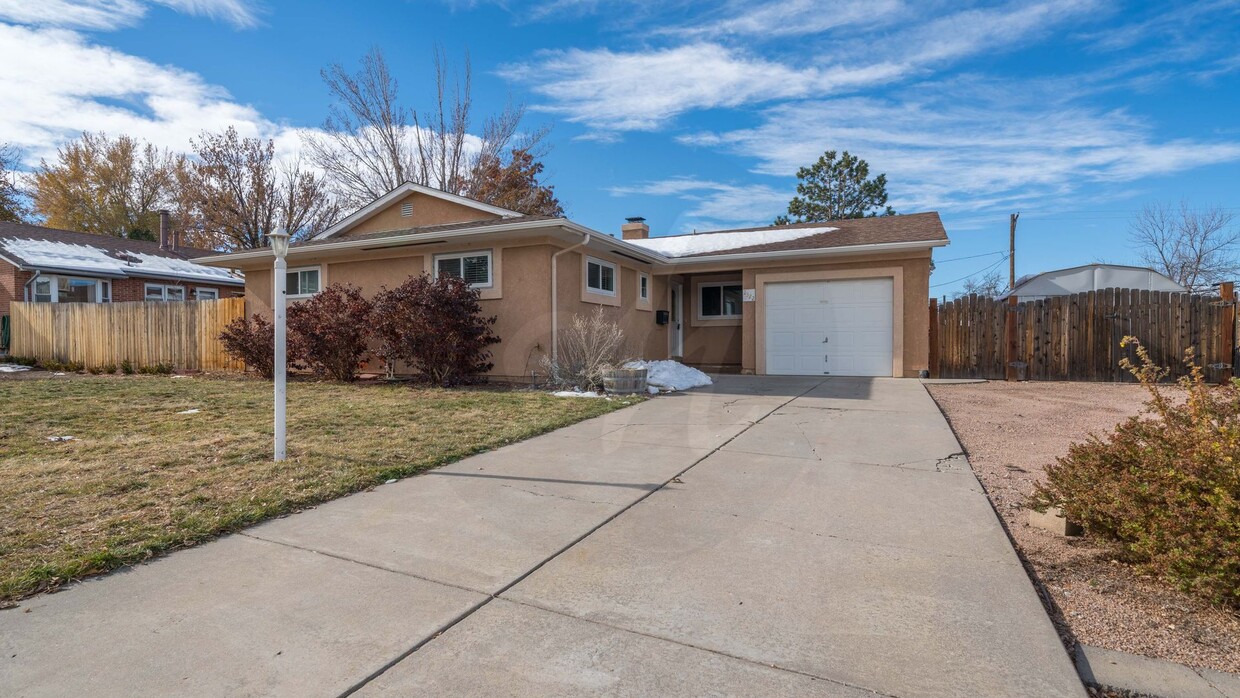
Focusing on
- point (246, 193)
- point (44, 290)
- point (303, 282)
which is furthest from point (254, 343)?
point (246, 193)

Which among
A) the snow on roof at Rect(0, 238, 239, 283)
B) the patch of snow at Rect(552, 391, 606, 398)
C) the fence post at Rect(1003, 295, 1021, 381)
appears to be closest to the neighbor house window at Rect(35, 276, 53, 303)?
the snow on roof at Rect(0, 238, 239, 283)

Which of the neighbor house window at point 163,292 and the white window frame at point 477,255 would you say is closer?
the white window frame at point 477,255

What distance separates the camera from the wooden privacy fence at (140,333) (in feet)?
47.8

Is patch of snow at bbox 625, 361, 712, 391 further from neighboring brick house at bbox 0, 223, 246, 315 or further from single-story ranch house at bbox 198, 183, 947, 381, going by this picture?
neighboring brick house at bbox 0, 223, 246, 315

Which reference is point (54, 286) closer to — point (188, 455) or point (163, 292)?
point (163, 292)

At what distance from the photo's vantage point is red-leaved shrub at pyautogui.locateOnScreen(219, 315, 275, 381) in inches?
495

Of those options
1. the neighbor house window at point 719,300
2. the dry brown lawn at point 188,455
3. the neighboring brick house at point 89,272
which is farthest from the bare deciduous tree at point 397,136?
the dry brown lawn at point 188,455

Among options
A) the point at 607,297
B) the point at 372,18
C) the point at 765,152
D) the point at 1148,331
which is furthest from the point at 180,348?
the point at 1148,331

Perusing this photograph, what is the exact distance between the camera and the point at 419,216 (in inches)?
565

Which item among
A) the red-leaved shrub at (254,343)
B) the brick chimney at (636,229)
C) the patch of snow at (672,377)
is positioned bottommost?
the patch of snow at (672,377)

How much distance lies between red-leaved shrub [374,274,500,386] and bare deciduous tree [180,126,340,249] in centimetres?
2037

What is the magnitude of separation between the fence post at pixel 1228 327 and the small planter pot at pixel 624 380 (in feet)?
35.4

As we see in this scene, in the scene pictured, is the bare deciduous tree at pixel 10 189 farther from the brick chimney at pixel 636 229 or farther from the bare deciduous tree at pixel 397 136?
the brick chimney at pixel 636 229

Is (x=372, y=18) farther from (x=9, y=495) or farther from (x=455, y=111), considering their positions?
(x=9, y=495)
